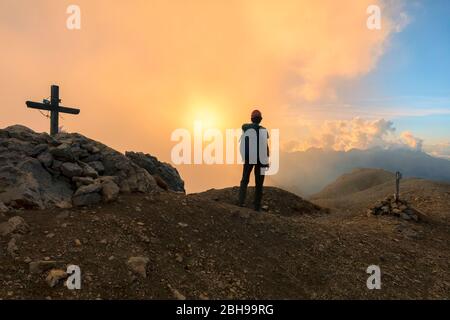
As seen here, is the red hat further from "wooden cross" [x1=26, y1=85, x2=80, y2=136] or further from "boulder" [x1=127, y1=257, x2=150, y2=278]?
"wooden cross" [x1=26, y1=85, x2=80, y2=136]

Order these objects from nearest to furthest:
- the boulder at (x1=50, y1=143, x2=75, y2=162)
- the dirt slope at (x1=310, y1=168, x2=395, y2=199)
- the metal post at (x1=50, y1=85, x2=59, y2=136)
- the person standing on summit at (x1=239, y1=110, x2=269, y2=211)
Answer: the boulder at (x1=50, y1=143, x2=75, y2=162)
the person standing on summit at (x1=239, y1=110, x2=269, y2=211)
the metal post at (x1=50, y1=85, x2=59, y2=136)
the dirt slope at (x1=310, y1=168, x2=395, y2=199)

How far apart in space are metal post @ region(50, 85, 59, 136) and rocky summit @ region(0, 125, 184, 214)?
624 centimetres

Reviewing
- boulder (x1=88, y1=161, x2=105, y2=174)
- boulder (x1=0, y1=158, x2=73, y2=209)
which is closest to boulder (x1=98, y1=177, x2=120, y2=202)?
boulder (x1=0, y1=158, x2=73, y2=209)

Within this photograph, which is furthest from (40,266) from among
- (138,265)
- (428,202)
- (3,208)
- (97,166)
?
(428,202)

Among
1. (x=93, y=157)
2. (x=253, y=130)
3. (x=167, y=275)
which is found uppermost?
(x=253, y=130)

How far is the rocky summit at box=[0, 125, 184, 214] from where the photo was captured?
8062 mm

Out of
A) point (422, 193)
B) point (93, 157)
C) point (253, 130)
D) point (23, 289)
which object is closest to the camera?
point (23, 289)

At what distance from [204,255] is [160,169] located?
34.2 ft

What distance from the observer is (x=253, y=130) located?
1152cm

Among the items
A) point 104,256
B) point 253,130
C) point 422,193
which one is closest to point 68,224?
point 104,256

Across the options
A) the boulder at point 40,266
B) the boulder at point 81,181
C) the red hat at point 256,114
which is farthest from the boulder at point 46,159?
the red hat at point 256,114
